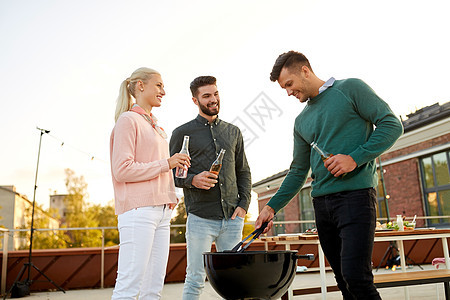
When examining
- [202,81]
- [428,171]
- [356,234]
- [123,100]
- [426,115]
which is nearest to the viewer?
[356,234]

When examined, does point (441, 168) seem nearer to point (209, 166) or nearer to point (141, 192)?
point (209, 166)

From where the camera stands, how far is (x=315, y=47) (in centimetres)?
639

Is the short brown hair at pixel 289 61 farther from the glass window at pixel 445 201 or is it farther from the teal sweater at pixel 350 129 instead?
the glass window at pixel 445 201

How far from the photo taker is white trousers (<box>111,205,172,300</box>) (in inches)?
64.0

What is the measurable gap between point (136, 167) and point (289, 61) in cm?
91

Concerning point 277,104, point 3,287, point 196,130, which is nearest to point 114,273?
point 3,287

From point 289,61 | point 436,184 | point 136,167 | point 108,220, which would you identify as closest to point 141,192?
point 136,167

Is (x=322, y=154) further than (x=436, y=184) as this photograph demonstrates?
No

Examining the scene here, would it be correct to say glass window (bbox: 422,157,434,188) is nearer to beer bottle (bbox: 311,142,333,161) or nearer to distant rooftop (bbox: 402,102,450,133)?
distant rooftop (bbox: 402,102,450,133)

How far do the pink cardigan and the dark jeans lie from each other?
79 cm

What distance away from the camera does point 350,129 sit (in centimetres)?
172

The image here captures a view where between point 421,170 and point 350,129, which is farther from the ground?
point 421,170

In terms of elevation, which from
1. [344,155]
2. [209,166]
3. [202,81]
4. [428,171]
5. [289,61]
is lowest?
[344,155]

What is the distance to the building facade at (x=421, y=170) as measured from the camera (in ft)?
31.4
